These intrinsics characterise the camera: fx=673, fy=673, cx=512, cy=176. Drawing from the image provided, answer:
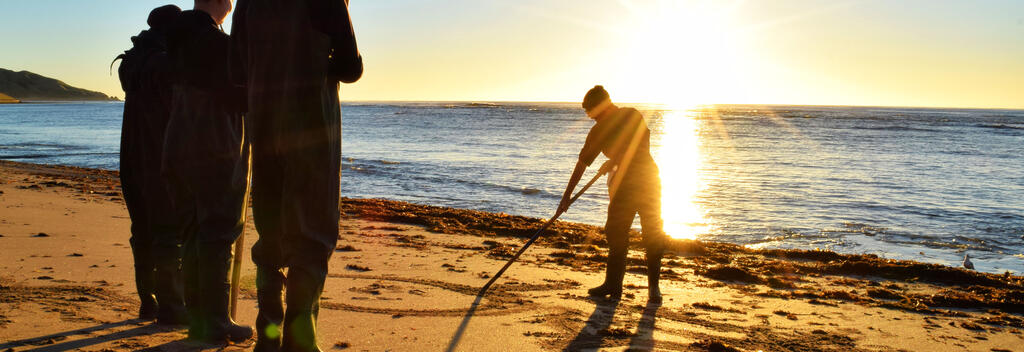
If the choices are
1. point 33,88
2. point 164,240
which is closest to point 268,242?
point 164,240

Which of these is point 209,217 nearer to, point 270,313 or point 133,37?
point 270,313

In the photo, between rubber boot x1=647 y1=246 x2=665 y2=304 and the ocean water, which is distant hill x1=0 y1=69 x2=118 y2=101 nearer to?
the ocean water

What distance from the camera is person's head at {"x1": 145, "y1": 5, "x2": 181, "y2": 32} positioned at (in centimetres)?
303

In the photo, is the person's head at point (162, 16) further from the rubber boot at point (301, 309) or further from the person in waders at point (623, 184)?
the person in waders at point (623, 184)

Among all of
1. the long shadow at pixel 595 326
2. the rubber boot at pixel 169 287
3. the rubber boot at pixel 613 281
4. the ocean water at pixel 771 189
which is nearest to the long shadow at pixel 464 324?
the long shadow at pixel 595 326

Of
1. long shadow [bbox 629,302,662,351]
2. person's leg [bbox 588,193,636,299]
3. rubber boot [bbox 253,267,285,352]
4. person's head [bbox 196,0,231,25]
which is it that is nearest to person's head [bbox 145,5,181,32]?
person's head [bbox 196,0,231,25]

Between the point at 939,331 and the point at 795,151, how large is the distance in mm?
26781

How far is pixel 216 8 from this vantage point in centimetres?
297

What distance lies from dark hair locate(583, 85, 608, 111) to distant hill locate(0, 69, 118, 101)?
157538mm

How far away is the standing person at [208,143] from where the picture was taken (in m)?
2.85

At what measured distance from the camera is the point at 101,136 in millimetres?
31266

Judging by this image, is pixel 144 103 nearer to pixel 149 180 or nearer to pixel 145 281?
pixel 149 180

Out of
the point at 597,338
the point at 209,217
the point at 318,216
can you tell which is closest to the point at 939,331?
the point at 597,338

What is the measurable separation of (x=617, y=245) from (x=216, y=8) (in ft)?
10.8
